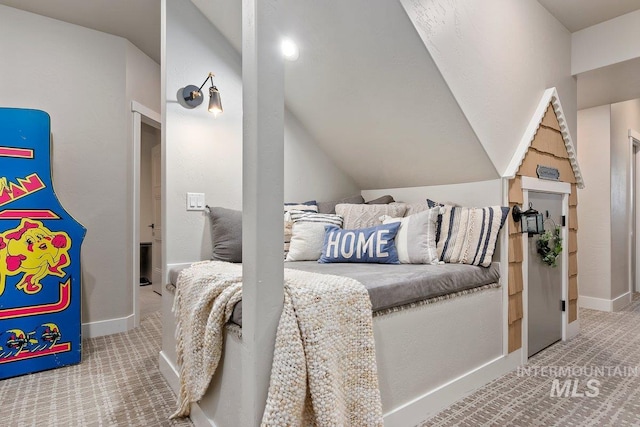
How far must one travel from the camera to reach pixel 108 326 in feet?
9.54

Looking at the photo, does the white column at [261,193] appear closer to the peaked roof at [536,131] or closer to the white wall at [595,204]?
the peaked roof at [536,131]

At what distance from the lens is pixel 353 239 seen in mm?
2133

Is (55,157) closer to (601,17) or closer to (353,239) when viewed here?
(353,239)

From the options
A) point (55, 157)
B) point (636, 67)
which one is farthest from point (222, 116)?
point (636, 67)

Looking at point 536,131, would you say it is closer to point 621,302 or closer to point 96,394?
point 621,302

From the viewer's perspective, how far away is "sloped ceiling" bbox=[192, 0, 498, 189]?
1.73 m

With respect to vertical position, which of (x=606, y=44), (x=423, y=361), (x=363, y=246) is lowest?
(x=423, y=361)

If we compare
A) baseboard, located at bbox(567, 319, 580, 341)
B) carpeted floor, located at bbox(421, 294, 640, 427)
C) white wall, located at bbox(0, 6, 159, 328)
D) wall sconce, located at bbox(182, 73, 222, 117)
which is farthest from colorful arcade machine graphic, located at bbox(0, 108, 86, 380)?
baseboard, located at bbox(567, 319, 580, 341)

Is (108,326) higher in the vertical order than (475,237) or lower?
lower

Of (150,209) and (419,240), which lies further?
(150,209)

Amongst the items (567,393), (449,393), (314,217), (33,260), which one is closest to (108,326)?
(33,260)

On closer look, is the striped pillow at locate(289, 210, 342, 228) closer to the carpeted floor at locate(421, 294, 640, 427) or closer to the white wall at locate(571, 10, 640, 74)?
the carpeted floor at locate(421, 294, 640, 427)

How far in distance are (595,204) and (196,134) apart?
12.7 feet

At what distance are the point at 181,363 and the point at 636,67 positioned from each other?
369 cm
